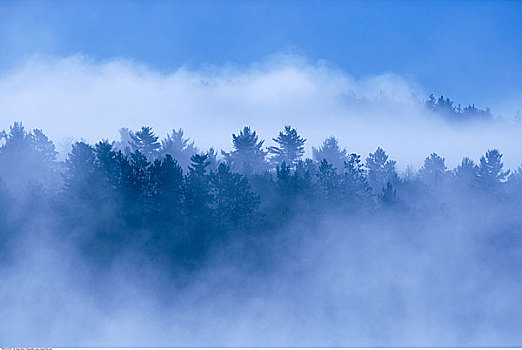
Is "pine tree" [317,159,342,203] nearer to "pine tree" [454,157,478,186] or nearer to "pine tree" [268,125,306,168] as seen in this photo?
"pine tree" [268,125,306,168]

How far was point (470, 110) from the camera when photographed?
916 centimetres

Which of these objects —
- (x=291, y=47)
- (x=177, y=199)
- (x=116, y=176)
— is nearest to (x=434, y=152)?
(x=291, y=47)

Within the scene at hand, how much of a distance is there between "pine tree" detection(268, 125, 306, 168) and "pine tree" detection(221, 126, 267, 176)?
0.31 m

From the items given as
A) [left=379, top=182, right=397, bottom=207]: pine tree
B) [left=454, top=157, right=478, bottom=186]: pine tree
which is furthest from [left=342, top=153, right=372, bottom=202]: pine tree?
[left=454, top=157, right=478, bottom=186]: pine tree

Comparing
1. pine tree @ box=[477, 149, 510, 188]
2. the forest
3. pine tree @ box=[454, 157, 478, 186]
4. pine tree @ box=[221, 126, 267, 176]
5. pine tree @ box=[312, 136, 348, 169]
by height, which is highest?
pine tree @ box=[312, 136, 348, 169]

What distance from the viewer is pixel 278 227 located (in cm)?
1072

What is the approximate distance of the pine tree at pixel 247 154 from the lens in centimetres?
1035

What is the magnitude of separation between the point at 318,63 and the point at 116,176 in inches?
194

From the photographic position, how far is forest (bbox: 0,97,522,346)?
30.2 feet

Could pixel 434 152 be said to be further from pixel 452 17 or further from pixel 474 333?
pixel 474 333

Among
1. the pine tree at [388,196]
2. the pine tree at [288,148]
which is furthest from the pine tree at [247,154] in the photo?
the pine tree at [388,196]

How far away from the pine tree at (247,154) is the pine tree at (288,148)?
310 millimetres

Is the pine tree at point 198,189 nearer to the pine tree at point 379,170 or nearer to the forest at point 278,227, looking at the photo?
the forest at point 278,227

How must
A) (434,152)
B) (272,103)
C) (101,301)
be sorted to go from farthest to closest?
1. (434,152)
2. (272,103)
3. (101,301)
